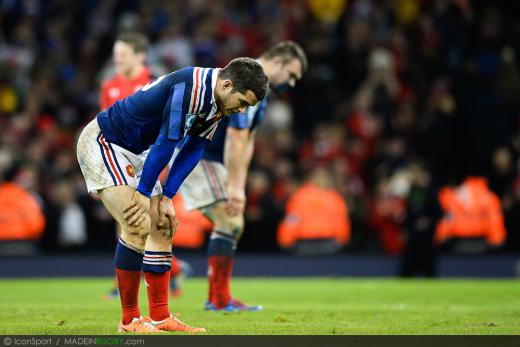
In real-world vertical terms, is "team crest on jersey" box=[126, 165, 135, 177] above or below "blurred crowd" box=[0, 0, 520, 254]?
below

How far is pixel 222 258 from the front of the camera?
9.59 metres

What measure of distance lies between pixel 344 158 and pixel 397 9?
4386mm

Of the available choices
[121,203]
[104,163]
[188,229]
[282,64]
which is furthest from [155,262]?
[188,229]

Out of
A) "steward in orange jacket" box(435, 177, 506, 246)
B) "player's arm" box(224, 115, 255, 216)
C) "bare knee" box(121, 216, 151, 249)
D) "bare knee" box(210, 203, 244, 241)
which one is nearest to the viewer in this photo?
"bare knee" box(121, 216, 151, 249)

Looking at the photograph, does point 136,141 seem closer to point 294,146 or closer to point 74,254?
point 74,254

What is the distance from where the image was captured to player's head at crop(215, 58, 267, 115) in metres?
7.11

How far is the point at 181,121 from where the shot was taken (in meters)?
7.06

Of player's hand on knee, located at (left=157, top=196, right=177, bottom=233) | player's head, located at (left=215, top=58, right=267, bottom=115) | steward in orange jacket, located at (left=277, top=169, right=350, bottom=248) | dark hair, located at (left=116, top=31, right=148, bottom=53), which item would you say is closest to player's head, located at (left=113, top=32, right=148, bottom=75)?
dark hair, located at (left=116, top=31, right=148, bottom=53)

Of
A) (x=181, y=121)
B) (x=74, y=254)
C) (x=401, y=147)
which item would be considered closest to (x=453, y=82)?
(x=401, y=147)

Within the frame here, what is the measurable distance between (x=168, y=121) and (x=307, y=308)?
3.58 m

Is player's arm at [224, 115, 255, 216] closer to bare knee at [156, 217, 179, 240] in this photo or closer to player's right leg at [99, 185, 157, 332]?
bare knee at [156, 217, 179, 240]

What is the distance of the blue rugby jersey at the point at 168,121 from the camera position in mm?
7074

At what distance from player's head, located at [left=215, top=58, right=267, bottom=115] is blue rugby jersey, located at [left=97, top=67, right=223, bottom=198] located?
0.25 ft
